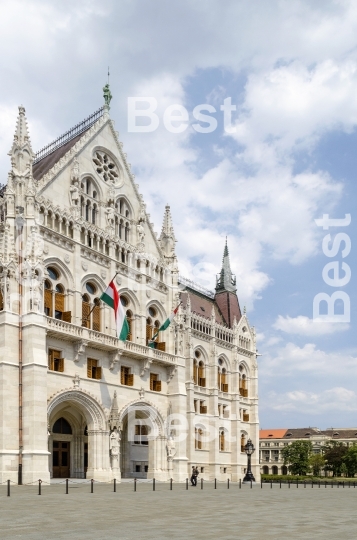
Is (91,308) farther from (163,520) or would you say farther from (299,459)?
(299,459)

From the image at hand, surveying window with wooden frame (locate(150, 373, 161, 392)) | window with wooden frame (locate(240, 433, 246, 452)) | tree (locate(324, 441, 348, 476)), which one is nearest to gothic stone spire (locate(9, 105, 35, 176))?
window with wooden frame (locate(150, 373, 161, 392))

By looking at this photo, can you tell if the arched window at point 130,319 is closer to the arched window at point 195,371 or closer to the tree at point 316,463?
the arched window at point 195,371

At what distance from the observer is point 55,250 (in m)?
48.5

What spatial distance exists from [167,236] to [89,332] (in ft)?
53.7

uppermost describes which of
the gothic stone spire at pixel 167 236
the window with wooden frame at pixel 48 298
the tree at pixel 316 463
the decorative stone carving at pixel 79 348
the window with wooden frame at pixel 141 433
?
the gothic stone spire at pixel 167 236

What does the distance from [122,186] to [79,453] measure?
2238 cm

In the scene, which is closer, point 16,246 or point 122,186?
point 16,246

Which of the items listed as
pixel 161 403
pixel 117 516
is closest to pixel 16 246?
pixel 161 403

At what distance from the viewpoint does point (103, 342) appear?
49906 millimetres

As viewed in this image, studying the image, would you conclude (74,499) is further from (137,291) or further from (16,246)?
(137,291)

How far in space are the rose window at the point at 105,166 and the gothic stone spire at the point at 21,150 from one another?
25.8 feet

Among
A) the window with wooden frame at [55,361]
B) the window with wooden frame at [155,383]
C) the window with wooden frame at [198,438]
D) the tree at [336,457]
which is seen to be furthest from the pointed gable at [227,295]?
the tree at [336,457]

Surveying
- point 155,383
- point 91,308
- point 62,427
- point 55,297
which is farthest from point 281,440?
point 55,297

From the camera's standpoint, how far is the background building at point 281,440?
605 ft
